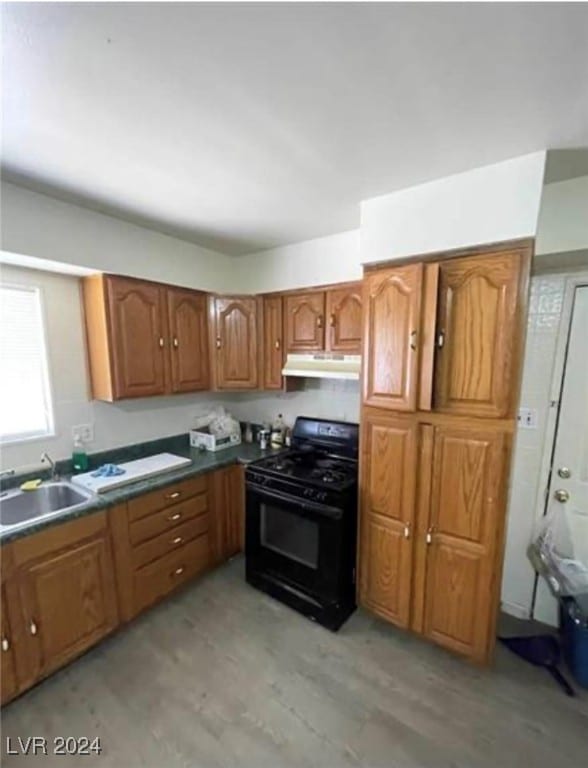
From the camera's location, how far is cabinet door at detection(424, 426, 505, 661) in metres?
1.71

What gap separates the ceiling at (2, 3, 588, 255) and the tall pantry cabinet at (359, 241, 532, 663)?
20.6 inches

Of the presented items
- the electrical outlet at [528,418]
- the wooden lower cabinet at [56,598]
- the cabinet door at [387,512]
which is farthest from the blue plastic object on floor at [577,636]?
the wooden lower cabinet at [56,598]

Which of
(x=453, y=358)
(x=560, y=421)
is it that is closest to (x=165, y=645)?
(x=453, y=358)

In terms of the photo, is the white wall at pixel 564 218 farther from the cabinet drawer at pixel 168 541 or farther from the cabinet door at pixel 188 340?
the cabinet drawer at pixel 168 541

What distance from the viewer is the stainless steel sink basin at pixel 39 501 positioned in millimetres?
1943

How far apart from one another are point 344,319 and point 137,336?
1.37 meters

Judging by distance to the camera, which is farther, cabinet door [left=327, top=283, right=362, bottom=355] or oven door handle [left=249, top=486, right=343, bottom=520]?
cabinet door [left=327, top=283, right=362, bottom=355]

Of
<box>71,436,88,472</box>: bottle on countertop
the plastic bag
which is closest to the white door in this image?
the plastic bag

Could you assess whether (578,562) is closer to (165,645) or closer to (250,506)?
(250,506)

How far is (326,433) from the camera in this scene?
2674mm

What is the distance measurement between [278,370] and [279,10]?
207 cm

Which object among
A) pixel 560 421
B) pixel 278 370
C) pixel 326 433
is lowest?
pixel 326 433

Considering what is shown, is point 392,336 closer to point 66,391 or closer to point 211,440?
point 211,440

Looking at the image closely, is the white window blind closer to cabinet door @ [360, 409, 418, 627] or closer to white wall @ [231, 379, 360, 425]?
white wall @ [231, 379, 360, 425]
